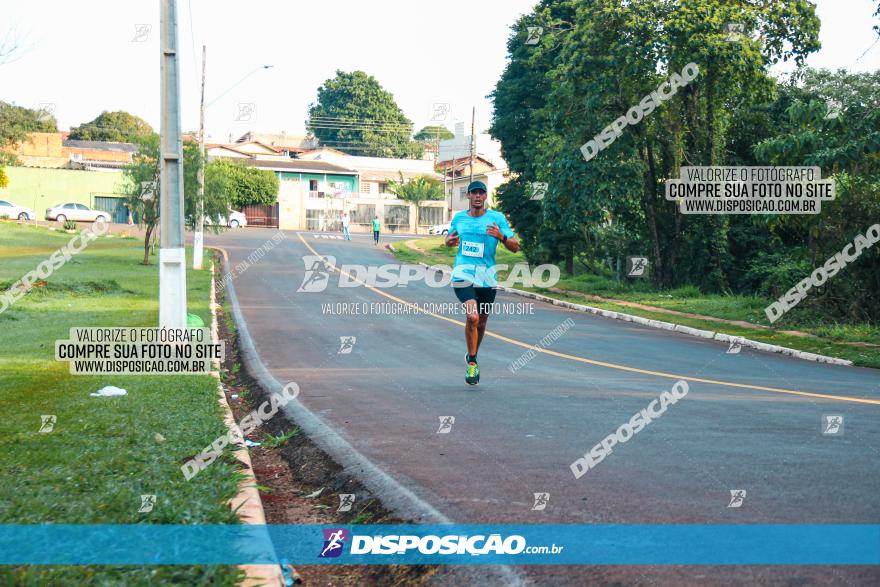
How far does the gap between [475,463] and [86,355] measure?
276 inches

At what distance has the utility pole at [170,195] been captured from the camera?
12227 mm

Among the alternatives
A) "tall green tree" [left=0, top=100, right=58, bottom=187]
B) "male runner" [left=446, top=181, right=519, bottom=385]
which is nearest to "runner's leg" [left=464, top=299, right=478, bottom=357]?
"male runner" [left=446, top=181, right=519, bottom=385]

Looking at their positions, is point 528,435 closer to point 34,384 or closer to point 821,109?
point 34,384

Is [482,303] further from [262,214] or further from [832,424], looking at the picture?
[262,214]

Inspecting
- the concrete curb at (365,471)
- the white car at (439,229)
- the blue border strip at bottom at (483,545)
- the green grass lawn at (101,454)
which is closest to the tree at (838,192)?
the concrete curb at (365,471)

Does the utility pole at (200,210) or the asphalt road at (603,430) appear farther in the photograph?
the utility pole at (200,210)

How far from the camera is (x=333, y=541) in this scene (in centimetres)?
535

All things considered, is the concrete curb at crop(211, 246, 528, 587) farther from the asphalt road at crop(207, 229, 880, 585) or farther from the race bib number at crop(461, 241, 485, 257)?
the race bib number at crop(461, 241, 485, 257)

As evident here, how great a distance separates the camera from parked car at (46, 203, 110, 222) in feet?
197

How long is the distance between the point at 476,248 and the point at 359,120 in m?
100

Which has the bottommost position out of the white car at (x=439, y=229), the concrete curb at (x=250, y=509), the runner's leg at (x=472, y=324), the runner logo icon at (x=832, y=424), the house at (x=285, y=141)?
the concrete curb at (x=250, y=509)

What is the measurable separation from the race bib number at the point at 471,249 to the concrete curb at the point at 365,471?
2.52m

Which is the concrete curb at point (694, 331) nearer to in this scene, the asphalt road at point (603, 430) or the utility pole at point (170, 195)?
the asphalt road at point (603, 430)

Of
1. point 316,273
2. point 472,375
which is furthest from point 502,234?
point 316,273
